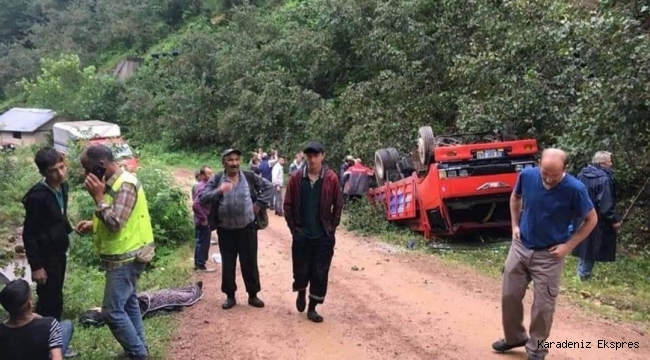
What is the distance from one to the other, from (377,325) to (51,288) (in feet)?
9.89

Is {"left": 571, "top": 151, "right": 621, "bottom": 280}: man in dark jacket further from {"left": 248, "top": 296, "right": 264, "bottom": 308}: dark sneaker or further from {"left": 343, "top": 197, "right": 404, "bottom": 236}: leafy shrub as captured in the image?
{"left": 343, "top": 197, "right": 404, "bottom": 236}: leafy shrub

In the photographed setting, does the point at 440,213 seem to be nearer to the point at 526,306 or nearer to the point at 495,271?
the point at 495,271

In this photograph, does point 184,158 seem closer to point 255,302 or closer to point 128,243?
point 255,302

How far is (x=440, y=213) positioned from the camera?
A: 33.6 ft

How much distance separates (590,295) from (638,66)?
329 centimetres

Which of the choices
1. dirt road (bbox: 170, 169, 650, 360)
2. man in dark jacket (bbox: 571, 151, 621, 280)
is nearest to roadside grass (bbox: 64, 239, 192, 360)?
dirt road (bbox: 170, 169, 650, 360)

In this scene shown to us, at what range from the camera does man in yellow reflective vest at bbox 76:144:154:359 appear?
173 inches

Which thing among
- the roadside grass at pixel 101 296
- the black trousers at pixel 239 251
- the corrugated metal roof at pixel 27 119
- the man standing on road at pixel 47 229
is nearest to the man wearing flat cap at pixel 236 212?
the black trousers at pixel 239 251

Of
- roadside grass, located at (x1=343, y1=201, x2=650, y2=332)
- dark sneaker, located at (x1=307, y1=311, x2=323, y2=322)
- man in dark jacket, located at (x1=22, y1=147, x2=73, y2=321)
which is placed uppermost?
man in dark jacket, located at (x1=22, y1=147, x2=73, y2=321)

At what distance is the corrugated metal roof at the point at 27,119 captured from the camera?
42594 mm

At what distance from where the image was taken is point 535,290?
15.1 feet

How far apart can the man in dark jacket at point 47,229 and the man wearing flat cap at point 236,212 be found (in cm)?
148

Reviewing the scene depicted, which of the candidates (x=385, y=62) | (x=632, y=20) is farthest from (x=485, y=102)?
(x=385, y=62)

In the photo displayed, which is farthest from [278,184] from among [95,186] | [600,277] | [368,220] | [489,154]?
[95,186]
